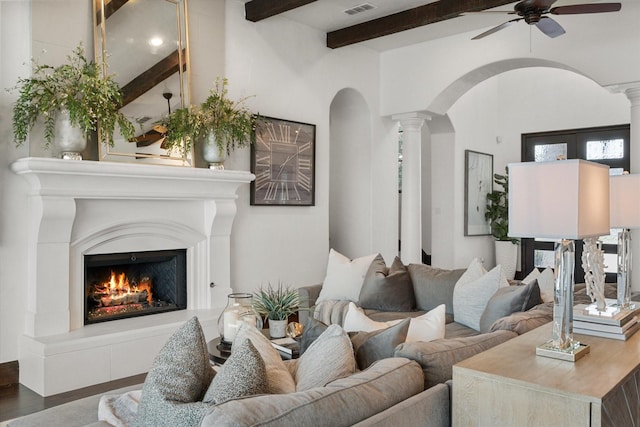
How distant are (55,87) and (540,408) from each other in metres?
3.56

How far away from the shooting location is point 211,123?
15.0 ft

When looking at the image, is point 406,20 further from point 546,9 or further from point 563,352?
point 563,352

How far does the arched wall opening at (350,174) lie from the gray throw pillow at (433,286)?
6.80 feet

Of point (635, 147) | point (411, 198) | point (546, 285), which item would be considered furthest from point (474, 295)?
point (411, 198)

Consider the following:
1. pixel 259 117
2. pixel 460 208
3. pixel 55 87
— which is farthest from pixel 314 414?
pixel 460 208

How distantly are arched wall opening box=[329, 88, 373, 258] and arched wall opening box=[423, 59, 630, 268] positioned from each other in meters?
1.54

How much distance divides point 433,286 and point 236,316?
6.44ft

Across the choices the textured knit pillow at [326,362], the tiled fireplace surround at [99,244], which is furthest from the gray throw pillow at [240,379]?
the tiled fireplace surround at [99,244]

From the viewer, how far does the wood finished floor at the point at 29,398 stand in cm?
329

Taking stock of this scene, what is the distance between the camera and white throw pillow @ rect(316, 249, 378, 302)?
14.6 ft

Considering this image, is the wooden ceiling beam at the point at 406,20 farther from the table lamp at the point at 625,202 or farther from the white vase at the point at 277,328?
the white vase at the point at 277,328

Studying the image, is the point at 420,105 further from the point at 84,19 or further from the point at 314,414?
the point at 314,414

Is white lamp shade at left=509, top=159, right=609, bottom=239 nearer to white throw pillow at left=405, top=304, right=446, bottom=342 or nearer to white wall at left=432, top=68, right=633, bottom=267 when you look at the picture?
white throw pillow at left=405, top=304, right=446, bottom=342

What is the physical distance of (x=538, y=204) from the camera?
72.5 inches
